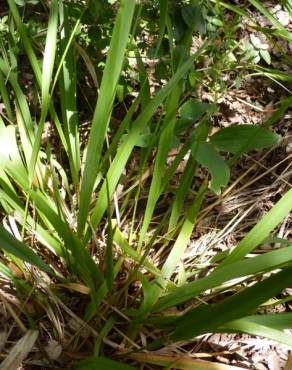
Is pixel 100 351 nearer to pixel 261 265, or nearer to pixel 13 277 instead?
pixel 13 277

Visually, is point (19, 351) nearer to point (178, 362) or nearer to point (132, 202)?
point (178, 362)

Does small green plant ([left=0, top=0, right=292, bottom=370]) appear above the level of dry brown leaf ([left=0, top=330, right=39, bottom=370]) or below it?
above

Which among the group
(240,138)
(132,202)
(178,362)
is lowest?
(178,362)

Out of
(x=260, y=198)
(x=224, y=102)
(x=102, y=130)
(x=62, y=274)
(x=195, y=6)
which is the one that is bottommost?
(x=62, y=274)

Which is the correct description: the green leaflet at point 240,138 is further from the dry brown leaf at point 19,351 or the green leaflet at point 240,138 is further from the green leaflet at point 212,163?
the dry brown leaf at point 19,351

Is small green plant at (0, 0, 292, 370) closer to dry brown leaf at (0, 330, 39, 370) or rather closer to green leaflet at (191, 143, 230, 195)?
green leaflet at (191, 143, 230, 195)

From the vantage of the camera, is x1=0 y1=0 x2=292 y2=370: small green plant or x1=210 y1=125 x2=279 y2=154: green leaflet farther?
x1=210 y1=125 x2=279 y2=154: green leaflet

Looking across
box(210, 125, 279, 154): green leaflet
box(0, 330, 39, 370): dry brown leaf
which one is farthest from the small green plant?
box(0, 330, 39, 370): dry brown leaf

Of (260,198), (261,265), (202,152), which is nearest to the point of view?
(261,265)

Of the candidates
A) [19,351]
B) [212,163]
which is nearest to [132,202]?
[212,163]

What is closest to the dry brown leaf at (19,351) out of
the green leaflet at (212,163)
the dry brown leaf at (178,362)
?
the dry brown leaf at (178,362)

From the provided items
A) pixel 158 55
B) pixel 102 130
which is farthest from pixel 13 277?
pixel 158 55
